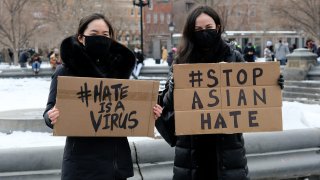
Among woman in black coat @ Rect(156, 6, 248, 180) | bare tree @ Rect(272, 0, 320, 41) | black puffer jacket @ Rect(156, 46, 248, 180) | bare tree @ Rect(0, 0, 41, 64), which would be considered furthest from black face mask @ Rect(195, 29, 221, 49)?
bare tree @ Rect(0, 0, 41, 64)

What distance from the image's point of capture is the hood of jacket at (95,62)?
304cm

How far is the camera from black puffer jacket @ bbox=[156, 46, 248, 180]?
10.3 ft

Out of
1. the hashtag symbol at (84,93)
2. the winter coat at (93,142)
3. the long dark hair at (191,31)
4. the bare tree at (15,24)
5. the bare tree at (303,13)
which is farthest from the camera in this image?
the bare tree at (15,24)

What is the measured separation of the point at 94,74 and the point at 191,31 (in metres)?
0.73

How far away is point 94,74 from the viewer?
3146 mm

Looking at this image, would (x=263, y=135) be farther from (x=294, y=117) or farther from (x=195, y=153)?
(x=294, y=117)

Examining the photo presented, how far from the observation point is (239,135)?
3.32m

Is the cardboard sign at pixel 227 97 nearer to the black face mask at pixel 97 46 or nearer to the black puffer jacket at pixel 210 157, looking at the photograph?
the black puffer jacket at pixel 210 157

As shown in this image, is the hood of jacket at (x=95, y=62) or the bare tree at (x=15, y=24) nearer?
the hood of jacket at (x=95, y=62)

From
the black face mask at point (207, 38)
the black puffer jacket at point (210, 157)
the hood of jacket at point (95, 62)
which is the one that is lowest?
the black puffer jacket at point (210, 157)

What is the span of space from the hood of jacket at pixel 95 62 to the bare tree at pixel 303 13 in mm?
27703

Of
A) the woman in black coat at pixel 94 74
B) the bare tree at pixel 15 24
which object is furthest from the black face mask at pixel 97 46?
the bare tree at pixel 15 24

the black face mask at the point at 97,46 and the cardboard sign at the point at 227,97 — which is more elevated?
the black face mask at the point at 97,46

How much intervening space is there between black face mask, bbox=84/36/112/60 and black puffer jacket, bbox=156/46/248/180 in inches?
22.0
